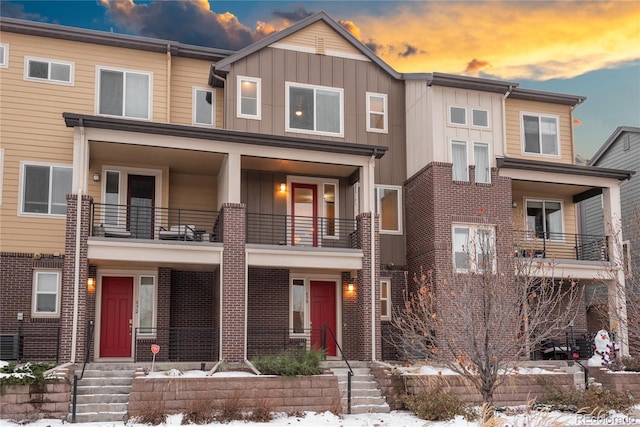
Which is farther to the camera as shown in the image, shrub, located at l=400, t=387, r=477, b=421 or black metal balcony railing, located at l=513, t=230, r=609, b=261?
black metal balcony railing, located at l=513, t=230, r=609, b=261

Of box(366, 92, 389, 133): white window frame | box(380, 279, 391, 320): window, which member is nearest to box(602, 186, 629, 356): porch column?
box(380, 279, 391, 320): window

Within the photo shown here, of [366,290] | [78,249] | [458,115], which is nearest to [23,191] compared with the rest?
[78,249]

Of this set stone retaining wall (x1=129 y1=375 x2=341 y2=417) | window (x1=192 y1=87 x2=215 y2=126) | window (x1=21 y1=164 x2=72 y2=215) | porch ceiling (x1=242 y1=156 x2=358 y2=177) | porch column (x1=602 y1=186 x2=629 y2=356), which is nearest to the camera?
stone retaining wall (x1=129 y1=375 x2=341 y2=417)

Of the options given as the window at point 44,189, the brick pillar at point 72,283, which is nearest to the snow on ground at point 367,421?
the brick pillar at point 72,283

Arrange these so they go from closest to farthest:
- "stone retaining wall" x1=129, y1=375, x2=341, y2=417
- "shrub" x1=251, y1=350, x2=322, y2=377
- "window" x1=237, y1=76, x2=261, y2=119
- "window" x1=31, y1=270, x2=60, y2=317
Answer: "stone retaining wall" x1=129, y1=375, x2=341, y2=417 < "shrub" x1=251, y1=350, x2=322, y2=377 < "window" x1=31, y1=270, x2=60, y2=317 < "window" x1=237, y1=76, x2=261, y2=119

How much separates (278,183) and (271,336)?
4857 millimetres

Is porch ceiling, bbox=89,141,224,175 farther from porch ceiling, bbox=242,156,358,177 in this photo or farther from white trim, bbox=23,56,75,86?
white trim, bbox=23,56,75,86

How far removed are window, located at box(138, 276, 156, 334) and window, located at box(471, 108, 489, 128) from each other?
1166 cm

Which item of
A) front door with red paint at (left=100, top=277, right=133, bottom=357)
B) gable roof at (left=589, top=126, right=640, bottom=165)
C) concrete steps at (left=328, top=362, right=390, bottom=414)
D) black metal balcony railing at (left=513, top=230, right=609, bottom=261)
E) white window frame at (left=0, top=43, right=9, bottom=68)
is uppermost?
white window frame at (left=0, top=43, right=9, bottom=68)

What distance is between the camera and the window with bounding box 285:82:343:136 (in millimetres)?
23842

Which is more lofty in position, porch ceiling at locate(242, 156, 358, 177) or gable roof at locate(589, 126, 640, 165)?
gable roof at locate(589, 126, 640, 165)

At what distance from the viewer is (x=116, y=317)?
70.5ft

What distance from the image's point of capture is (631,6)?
32.5 metres

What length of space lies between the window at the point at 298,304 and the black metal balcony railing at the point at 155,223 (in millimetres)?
3127
